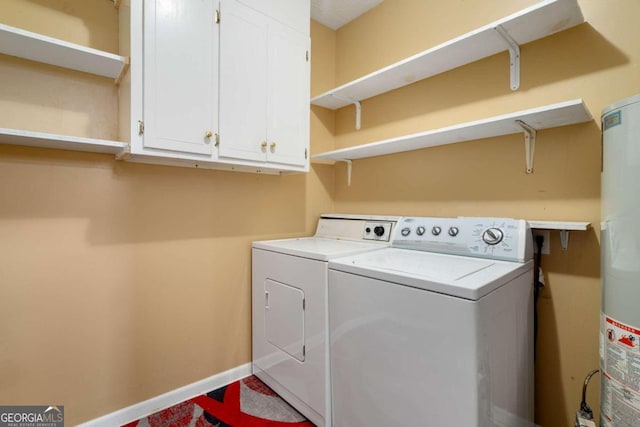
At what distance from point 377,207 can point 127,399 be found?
1.91 meters

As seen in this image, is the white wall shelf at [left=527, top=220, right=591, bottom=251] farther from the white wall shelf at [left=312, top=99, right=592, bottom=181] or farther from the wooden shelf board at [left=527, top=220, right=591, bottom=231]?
the white wall shelf at [left=312, top=99, right=592, bottom=181]

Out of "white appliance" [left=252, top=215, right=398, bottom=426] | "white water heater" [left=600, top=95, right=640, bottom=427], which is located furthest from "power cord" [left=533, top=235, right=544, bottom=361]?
"white appliance" [left=252, top=215, right=398, bottom=426]

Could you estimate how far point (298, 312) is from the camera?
1.67 metres

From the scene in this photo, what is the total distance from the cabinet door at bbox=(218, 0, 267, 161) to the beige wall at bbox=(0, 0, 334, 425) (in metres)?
0.37

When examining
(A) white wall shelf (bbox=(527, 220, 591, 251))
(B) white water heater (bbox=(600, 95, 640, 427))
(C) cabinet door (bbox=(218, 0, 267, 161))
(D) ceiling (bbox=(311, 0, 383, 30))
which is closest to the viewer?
(B) white water heater (bbox=(600, 95, 640, 427))

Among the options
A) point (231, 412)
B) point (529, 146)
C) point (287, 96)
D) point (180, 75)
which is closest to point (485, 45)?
point (529, 146)

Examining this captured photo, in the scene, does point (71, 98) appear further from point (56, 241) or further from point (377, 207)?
point (377, 207)

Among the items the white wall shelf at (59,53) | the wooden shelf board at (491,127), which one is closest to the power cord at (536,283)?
the wooden shelf board at (491,127)

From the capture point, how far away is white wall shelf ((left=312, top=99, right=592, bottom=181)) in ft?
4.09

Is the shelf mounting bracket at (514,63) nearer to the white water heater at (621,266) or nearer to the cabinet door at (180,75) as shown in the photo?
the white water heater at (621,266)

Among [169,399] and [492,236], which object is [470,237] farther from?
[169,399]

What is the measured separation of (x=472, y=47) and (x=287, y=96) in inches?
41.1

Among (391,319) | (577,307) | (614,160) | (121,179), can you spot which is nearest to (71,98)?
(121,179)

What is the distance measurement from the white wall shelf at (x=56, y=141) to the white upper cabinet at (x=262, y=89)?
1.67ft
